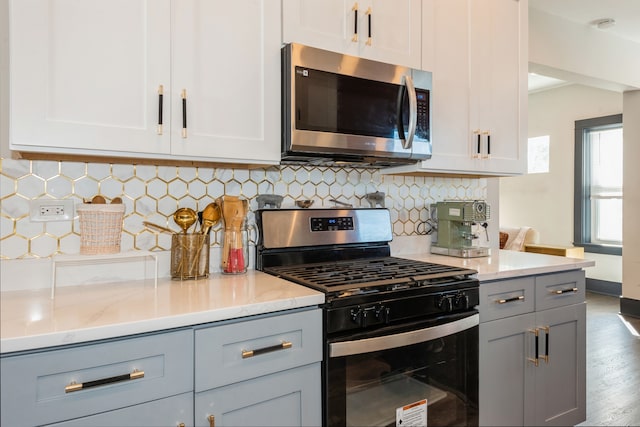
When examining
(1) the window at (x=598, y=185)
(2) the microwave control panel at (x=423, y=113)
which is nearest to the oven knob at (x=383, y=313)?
(2) the microwave control panel at (x=423, y=113)

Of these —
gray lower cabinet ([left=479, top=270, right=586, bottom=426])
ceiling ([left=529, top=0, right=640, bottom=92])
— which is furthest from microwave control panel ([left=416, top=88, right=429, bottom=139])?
ceiling ([left=529, top=0, right=640, bottom=92])

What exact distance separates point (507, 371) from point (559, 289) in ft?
1.69

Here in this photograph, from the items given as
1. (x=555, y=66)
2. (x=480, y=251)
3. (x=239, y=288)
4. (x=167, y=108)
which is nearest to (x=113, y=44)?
(x=167, y=108)

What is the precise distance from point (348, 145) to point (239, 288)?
2.38 ft

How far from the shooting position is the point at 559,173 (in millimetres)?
5953

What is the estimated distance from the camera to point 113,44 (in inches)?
51.8

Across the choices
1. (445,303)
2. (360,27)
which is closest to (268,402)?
(445,303)

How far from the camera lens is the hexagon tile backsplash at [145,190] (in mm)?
1438

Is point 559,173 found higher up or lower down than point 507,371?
higher up

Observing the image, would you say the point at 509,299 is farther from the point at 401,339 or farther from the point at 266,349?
the point at 266,349

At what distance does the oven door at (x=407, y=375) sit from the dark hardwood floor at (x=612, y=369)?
111cm

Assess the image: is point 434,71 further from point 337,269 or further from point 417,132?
A: point 337,269

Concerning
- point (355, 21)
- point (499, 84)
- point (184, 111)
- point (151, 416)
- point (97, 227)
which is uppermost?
point (355, 21)

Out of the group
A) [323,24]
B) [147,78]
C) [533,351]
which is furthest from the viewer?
[533,351]
